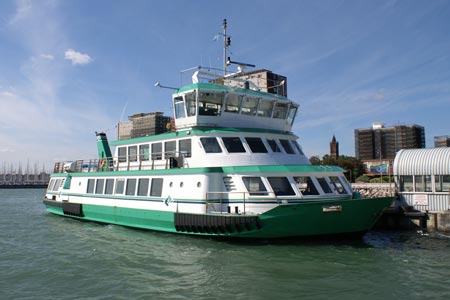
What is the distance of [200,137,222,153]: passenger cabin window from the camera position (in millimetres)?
15781

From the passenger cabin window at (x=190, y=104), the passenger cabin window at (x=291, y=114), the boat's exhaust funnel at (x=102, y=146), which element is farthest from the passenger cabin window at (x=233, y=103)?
the boat's exhaust funnel at (x=102, y=146)

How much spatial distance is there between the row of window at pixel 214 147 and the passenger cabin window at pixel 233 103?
5.96 ft

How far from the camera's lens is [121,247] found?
14.3 m

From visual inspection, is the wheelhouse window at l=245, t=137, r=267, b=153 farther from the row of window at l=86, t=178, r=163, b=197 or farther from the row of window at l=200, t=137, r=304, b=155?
the row of window at l=86, t=178, r=163, b=197

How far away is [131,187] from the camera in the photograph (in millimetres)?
18469

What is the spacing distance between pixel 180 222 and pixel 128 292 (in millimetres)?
5773

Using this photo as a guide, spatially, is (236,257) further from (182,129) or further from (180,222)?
(182,129)

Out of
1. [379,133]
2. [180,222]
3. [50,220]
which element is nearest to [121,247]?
[180,222]

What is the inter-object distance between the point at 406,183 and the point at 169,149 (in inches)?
511

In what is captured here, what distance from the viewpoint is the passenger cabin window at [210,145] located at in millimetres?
15781

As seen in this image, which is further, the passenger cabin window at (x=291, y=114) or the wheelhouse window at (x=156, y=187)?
the passenger cabin window at (x=291, y=114)

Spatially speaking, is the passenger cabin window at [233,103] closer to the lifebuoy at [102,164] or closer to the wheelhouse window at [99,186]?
the wheelhouse window at [99,186]

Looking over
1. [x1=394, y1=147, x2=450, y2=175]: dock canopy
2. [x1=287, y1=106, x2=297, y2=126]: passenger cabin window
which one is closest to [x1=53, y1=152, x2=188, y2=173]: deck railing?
[x1=287, y1=106, x2=297, y2=126]: passenger cabin window

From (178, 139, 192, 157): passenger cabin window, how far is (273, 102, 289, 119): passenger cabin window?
457 cm
